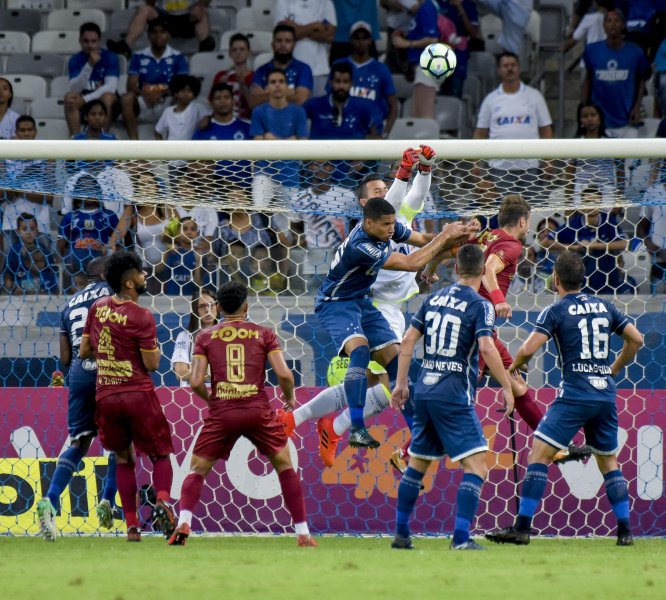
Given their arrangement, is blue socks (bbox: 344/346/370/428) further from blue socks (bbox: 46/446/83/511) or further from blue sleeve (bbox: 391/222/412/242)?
blue socks (bbox: 46/446/83/511)

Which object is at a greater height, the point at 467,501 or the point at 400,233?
the point at 400,233

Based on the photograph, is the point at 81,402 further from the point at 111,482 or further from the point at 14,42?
the point at 14,42

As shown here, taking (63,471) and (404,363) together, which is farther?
(63,471)

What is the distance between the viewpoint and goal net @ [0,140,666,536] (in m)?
9.26

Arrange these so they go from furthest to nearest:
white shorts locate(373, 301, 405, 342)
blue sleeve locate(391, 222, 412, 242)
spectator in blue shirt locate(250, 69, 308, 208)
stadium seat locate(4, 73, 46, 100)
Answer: stadium seat locate(4, 73, 46, 100) → spectator in blue shirt locate(250, 69, 308, 208) → white shorts locate(373, 301, 405, 342) → blue sleeve locate(391, 222, 412, 242)

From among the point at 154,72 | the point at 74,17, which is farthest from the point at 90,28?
the point at 74,17

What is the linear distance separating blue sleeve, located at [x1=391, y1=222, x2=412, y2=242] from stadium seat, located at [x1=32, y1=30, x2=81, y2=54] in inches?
340

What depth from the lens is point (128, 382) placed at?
820 cm

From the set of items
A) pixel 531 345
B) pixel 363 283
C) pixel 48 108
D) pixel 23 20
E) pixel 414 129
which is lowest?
pixel 531 345

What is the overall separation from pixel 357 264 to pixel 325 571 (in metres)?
2.77

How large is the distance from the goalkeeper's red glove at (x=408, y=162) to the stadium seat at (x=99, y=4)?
8.91 meters

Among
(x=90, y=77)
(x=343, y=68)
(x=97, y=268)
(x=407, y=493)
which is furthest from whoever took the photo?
(x=90, y=77)

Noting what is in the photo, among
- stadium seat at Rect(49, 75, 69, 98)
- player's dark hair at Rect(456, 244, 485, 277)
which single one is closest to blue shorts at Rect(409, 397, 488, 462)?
player's dark hair at Rect(456, 244, 485, 277)

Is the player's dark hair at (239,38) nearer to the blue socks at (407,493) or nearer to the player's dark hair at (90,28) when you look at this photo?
the player's dark hair at (90,28)
